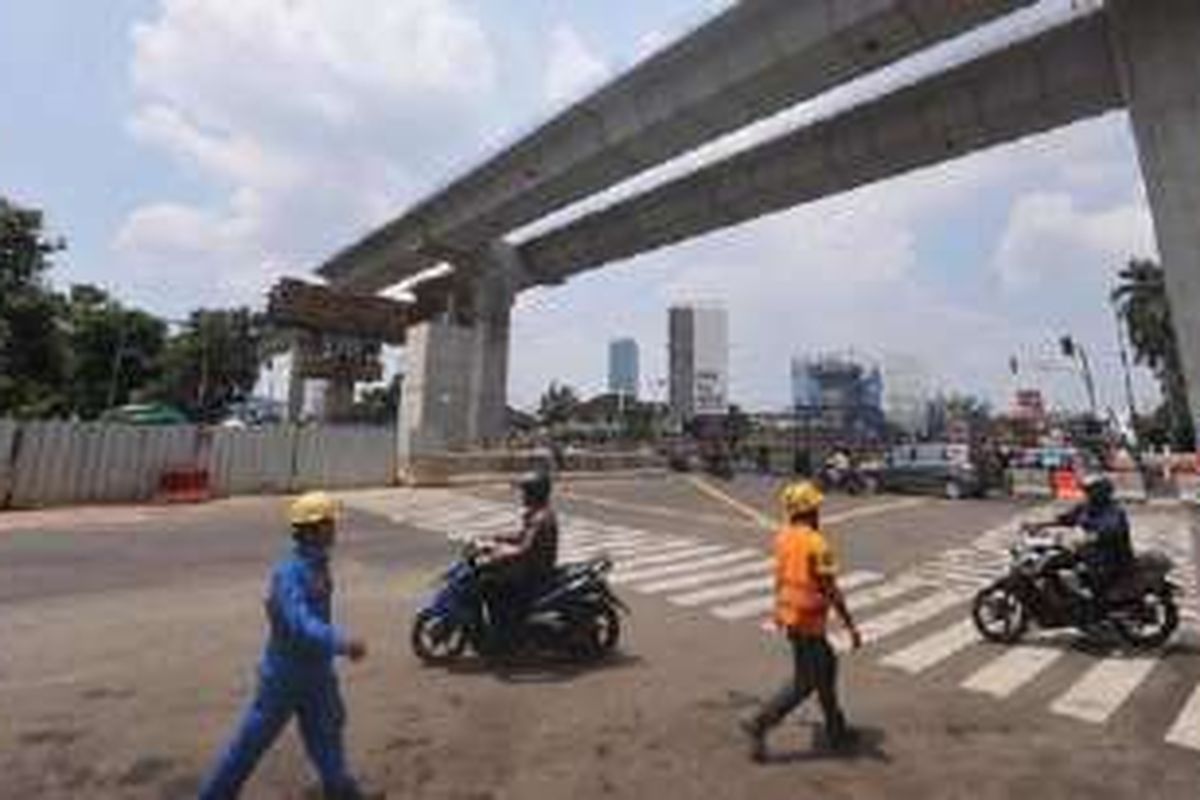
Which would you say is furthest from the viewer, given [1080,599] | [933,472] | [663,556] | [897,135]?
[933,472]

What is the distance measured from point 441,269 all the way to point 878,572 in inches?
1458

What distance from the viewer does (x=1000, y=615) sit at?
11.4m

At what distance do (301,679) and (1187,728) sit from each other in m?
6.06

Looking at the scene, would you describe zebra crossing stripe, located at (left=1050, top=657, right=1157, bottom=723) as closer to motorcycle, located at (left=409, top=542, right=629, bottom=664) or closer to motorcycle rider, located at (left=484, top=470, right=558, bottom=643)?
motorcycle, located at (left=409, top=542, right=629, bottom=664)

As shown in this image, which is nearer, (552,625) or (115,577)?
(552,625)

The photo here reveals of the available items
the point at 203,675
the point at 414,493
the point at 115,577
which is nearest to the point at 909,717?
the point at 203,675

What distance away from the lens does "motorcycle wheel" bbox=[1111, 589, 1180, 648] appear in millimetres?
10812

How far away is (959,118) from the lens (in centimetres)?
2770

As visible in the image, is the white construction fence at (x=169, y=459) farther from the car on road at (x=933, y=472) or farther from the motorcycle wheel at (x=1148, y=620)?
the motorcycle wheel at (x=1148, y=620)

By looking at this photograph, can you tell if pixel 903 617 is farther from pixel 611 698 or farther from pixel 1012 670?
pixel 611 698

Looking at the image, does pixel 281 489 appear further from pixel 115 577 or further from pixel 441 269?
pixel 441 269

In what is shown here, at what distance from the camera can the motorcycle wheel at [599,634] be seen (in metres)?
10.1

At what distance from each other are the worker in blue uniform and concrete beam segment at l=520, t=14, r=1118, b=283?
2290cm

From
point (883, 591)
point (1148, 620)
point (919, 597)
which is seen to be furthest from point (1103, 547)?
point (883, 591)
